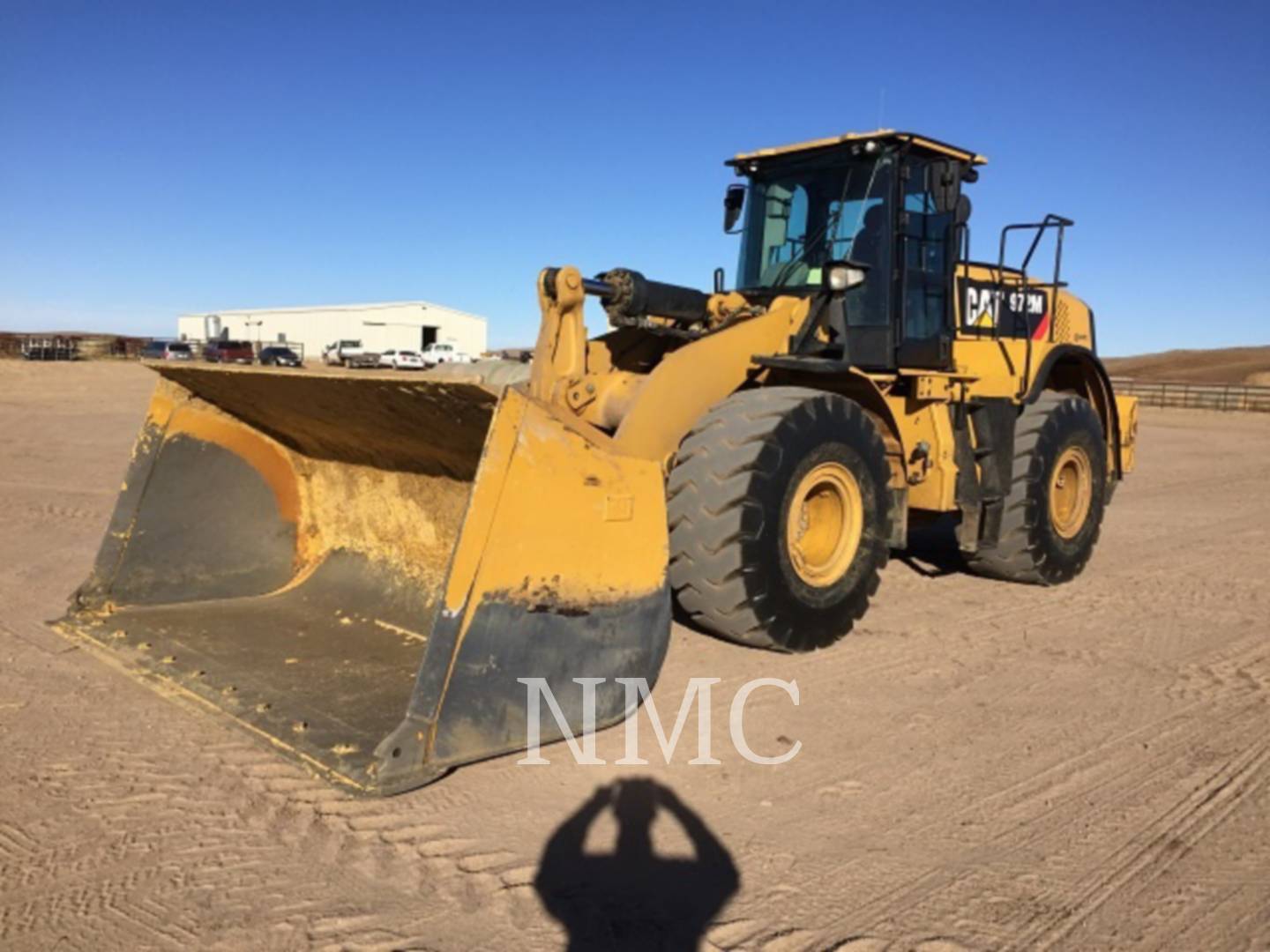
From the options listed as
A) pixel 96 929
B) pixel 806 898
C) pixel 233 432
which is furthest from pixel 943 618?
pixel 96 929

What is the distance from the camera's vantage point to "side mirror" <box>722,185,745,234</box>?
6.60 m

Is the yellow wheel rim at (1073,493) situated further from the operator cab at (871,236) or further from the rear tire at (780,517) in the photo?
the rear tire at (780,517)

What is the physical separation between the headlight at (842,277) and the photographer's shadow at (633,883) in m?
3.16

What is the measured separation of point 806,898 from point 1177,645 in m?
3.66

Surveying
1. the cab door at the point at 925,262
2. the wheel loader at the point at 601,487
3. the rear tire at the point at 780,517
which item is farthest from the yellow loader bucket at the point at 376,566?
the cab door at the point at 925,262

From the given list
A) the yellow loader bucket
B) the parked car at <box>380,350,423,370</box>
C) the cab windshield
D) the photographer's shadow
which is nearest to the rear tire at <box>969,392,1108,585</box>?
the cab windshield

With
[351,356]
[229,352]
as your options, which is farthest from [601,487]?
[351,356]

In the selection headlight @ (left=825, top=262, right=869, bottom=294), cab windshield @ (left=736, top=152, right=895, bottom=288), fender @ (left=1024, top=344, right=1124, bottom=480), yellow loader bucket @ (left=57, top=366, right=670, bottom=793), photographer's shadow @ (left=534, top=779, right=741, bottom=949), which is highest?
cab windshield @ (left=736, top=152, right=895, bottom=288)

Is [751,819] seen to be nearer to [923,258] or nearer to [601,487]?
[601,487]

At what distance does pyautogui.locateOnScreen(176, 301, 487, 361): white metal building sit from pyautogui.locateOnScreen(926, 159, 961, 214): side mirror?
166 ft

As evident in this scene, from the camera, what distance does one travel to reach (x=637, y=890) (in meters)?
2.84

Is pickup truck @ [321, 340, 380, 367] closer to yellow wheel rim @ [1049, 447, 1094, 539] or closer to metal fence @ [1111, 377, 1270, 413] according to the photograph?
metal fence @ [1111, 377, 1270, 413]

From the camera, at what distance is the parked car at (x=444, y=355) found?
1747 inches

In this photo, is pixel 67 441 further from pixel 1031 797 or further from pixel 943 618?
pixel 1031 797
